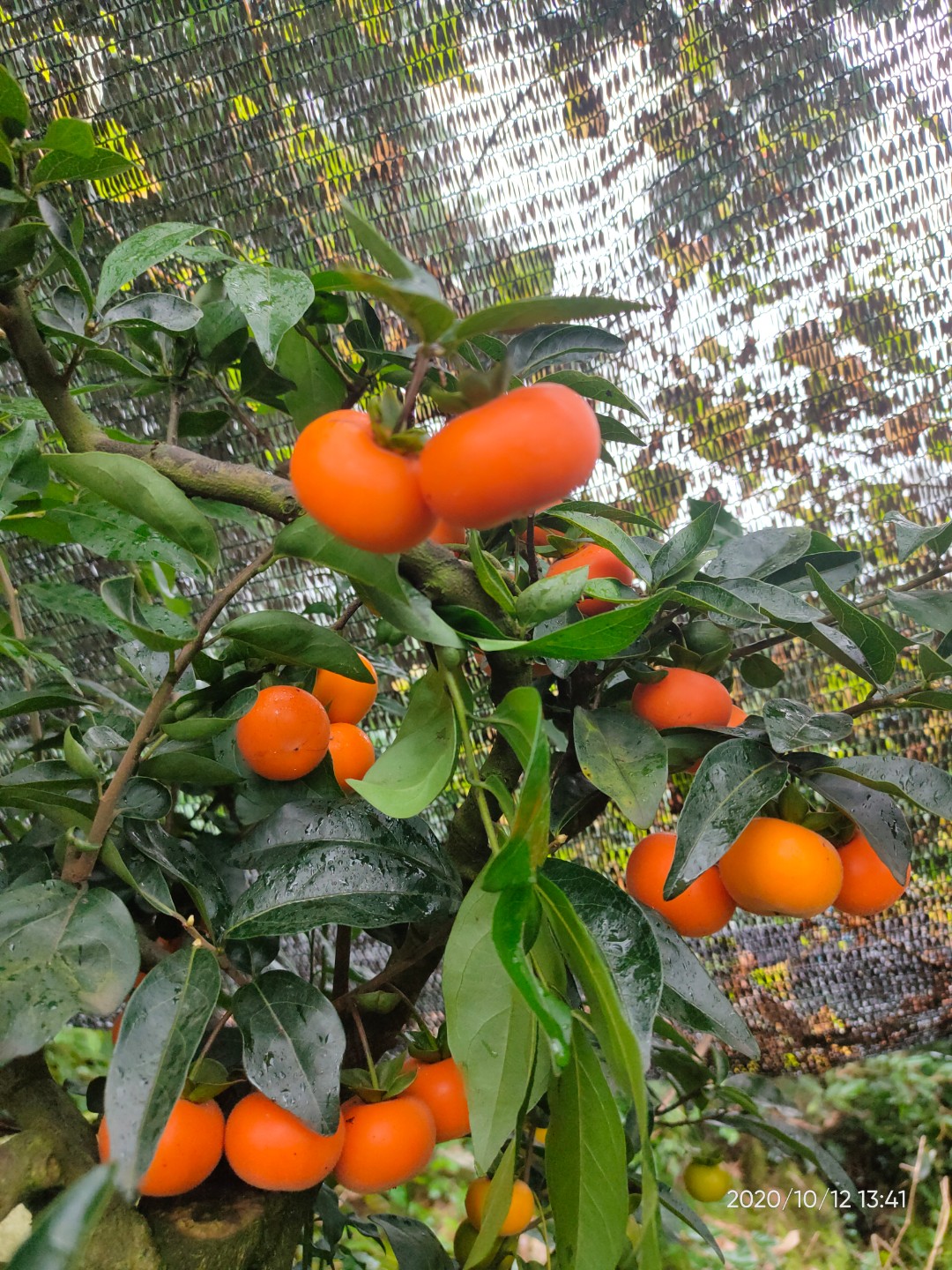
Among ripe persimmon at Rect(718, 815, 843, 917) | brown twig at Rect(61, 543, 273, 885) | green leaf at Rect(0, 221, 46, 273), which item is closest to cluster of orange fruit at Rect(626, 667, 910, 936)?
ripe persimmon at Rect(718, 815, 843, 917)

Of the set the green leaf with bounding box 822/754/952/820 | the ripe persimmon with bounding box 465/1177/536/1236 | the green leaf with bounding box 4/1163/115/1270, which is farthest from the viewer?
the ripe persimmon with bounding box 465/1177/536/1236

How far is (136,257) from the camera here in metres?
0.36

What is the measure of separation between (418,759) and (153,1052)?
14cm

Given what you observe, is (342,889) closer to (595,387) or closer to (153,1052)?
(153,1052)

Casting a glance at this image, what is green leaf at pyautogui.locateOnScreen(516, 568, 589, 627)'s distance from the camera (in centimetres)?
32

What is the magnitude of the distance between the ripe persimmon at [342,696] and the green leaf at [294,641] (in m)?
0.10

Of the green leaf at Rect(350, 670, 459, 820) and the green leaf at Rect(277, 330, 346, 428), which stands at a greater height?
the green leaf at Rect(277, 330, 346, 428)

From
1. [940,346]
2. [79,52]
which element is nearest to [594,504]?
[940,346]

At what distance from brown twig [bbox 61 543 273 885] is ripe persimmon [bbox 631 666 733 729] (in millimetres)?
193

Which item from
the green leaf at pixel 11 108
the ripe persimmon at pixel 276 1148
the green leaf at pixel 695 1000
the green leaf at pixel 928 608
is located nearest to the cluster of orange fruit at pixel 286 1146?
the ripe persimmon at pixel 276 1148

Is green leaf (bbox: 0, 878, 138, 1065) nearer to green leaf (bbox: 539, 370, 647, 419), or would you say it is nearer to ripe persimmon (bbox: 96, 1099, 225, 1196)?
ripe persimmon (bbox: 96, 1099, 225, 1196)

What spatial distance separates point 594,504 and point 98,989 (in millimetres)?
315

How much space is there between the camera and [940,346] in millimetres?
635

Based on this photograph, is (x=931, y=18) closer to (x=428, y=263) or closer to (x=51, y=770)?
(x=428, y=263)
